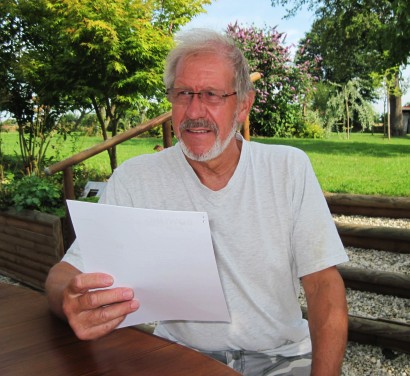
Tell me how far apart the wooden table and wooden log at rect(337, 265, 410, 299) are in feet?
7.59

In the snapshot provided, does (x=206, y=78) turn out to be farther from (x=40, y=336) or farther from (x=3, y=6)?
(x=3, y=6)

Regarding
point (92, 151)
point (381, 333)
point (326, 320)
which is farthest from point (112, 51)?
point (326, 320)

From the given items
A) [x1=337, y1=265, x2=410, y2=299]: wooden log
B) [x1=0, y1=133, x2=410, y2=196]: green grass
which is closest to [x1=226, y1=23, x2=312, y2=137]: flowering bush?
[x1=0, y1=133, x2=410, y2=196]: green grass

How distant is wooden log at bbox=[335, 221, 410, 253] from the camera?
137 inches

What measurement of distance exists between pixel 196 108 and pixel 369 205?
309 centimetres

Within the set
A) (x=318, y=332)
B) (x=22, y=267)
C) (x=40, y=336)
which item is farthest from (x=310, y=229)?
(x=22, y=267)

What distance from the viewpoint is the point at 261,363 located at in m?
1.32

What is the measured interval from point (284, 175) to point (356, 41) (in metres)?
13.9

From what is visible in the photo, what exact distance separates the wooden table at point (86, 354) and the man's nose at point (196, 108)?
0.67 metres

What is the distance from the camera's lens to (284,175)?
1.37m

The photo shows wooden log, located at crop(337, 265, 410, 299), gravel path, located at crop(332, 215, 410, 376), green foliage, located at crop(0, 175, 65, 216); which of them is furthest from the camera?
green foliage, located at crop(0, 175, 65, 216)

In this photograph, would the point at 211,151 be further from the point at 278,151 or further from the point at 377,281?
the point at 377,281

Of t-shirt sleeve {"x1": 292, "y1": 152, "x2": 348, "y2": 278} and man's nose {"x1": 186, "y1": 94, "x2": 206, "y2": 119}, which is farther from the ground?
man's nose {"x1": 186, "y1": 94, "x2": 206, "y2": 119}

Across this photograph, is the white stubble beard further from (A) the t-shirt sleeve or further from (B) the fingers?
(B) the fingers
